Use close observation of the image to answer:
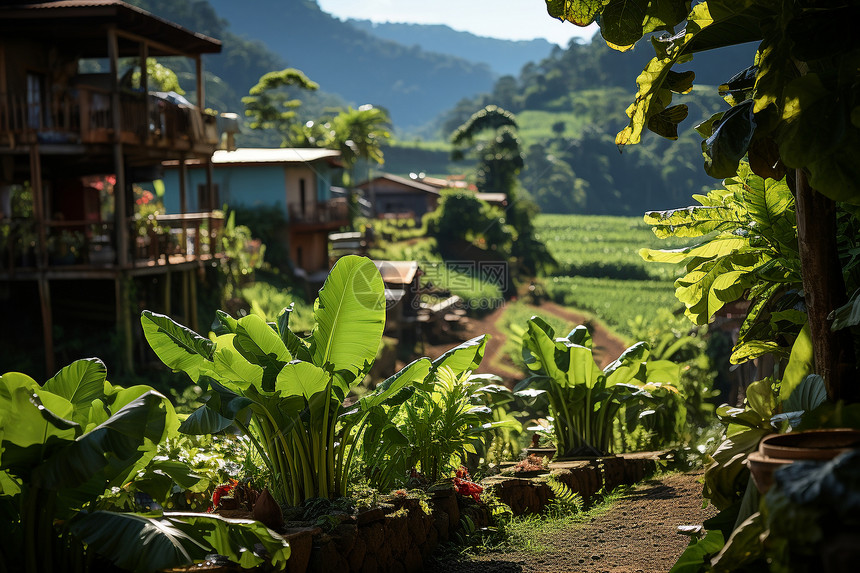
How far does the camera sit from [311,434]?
4.15 m

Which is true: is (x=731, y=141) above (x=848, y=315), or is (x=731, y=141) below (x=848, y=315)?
above

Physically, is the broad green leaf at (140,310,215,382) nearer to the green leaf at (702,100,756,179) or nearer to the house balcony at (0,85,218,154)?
the green leaf at (702,100,756,179)

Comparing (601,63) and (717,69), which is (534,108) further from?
(717,69)

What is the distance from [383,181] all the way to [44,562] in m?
39.5

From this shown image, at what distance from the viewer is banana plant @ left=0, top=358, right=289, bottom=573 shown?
277cm

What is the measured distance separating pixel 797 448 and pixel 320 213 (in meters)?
25.7

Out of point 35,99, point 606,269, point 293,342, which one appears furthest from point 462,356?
point 606,269

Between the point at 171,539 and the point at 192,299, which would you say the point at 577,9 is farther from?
the point at 192,299

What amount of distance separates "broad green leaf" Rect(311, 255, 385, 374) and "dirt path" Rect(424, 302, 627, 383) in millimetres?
15723

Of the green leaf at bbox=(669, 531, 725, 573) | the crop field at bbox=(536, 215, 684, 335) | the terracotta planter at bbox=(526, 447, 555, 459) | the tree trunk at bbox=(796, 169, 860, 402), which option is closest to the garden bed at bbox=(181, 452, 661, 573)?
the terracotta planter at bbox=(526, 447, 555, 459)

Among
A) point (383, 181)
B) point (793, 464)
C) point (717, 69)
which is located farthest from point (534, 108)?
point (793, 464)

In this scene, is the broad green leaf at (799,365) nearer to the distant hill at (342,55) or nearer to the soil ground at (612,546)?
the soil ground at (612,546)

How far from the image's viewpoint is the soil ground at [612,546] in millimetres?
3852

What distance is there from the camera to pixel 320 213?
27.3 meters
